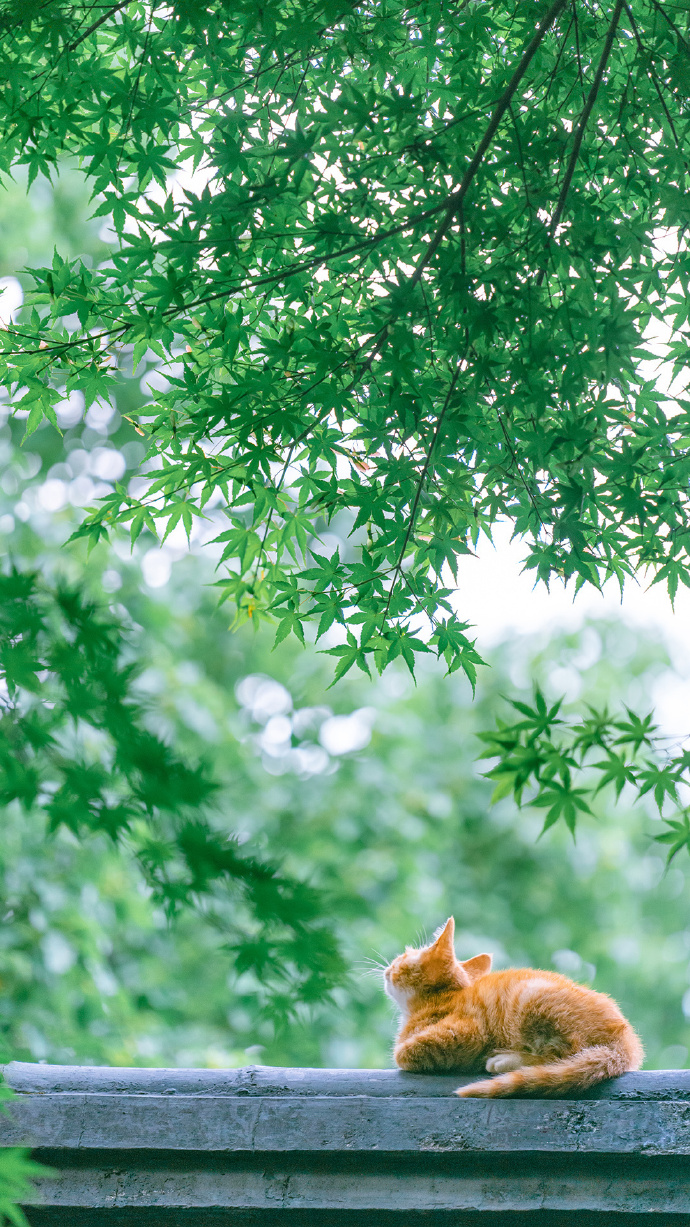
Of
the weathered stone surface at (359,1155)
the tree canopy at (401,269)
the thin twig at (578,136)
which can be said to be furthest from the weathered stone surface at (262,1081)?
the thin twig at (578,136)

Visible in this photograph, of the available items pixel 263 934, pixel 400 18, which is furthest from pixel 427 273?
pixel 263 934

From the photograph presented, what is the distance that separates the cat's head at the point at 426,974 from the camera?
1643mm

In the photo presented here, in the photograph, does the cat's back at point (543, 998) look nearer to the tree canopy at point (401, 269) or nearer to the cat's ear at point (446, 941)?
the cat's ear at point (446, 941)

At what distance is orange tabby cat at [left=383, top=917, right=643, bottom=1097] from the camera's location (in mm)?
1200

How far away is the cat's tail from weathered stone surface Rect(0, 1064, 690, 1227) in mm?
17

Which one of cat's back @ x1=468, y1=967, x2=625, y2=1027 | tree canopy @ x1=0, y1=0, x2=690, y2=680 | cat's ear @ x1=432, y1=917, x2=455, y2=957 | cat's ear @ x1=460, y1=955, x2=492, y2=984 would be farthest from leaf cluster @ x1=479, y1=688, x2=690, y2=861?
cat's ear @ x1=460, y1=955, x2=492, y2=984

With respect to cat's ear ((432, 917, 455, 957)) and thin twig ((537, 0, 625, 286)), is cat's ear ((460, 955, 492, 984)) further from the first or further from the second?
thin twig ((537, 0, 625, 286))

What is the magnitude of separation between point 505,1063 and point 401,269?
Answer: 1140 mm

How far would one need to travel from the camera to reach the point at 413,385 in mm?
1259

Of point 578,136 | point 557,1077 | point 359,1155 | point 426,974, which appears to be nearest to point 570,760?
point 557,1077

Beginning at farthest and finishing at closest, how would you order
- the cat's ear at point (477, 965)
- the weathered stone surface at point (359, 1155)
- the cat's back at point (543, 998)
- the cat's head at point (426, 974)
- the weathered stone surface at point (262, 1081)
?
the cat's ear at point (477, 965), the cat's head at point (426, 974), the cat's back at point (543, 998), the weathered stone surface at point (262, 1081), the weathered stone surface at point (359, 1155)

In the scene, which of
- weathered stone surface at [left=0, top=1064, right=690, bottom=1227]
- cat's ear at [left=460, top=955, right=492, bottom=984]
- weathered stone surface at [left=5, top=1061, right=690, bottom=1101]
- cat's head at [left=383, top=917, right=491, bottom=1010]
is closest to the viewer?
weathered stone surface at [left=0, top=1064, right=690, bottom=1227]

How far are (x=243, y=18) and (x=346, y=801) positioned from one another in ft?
12.0

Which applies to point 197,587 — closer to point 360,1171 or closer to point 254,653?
point 254,653
